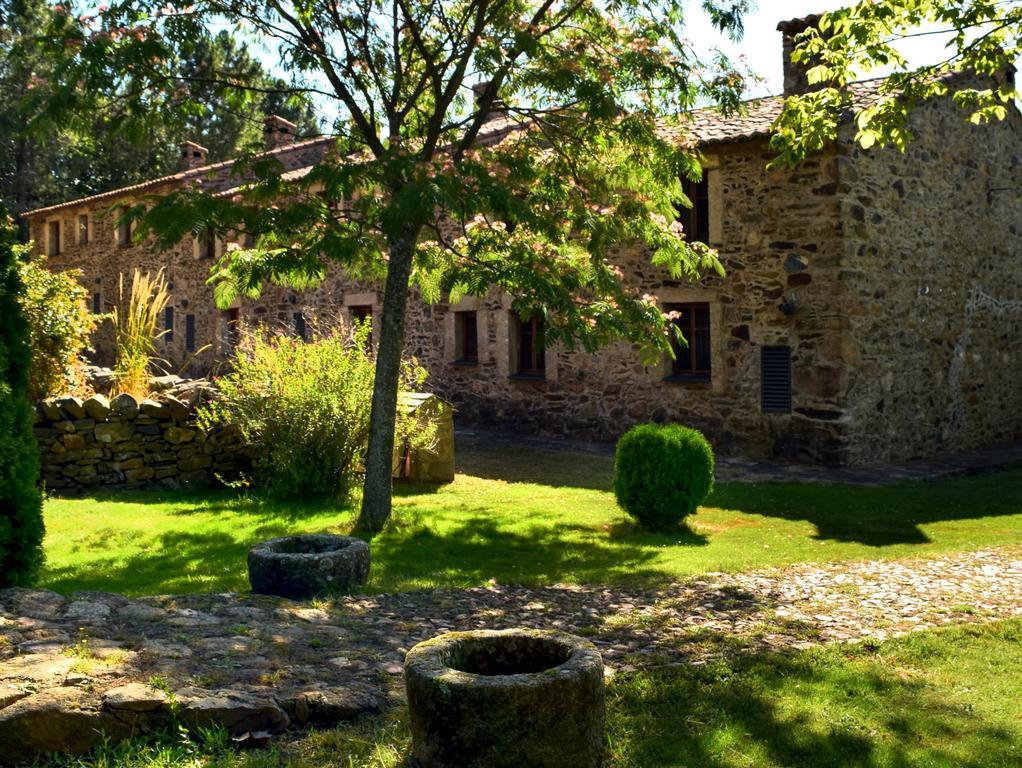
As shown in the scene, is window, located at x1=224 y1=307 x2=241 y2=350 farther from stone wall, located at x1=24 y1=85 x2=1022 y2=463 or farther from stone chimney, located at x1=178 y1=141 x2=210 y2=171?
stone wall, located at x1=24 y1=85 x2=1022 y2=463

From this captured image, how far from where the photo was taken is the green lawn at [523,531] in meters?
7.31

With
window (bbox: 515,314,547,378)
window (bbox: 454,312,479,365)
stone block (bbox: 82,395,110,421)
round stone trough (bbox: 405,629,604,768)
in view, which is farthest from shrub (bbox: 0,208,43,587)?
window (bbox: 454,312,479,365)

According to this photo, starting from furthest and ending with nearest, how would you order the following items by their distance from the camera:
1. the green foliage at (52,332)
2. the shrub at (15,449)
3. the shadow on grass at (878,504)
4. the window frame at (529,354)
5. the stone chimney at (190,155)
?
the stone chimney at (190,155), the window frame at (529,354), the green foliage at (52,332), the shadow on grass at (878,504), the shrub at (15,449)

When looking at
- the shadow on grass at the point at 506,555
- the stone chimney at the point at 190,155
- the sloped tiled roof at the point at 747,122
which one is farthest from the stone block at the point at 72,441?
the stone chimney at the point at 190,155

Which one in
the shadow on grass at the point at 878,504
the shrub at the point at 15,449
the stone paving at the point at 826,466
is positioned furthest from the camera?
the stone paving at the point at 826,466

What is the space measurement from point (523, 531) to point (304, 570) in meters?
3.35

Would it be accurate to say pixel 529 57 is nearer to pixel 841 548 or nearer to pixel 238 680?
pixel 841 548

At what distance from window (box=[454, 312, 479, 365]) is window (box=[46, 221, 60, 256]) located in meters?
18.6

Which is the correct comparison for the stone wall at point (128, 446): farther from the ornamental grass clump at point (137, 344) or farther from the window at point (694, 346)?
the window at point (694, 346)

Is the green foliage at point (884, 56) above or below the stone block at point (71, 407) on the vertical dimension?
above

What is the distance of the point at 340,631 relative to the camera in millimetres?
5113

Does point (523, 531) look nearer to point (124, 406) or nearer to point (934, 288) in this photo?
point (124, 406)

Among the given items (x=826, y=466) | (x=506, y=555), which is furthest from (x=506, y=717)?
(x=826, y=466)

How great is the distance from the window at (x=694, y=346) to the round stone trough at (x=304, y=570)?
357 inches
